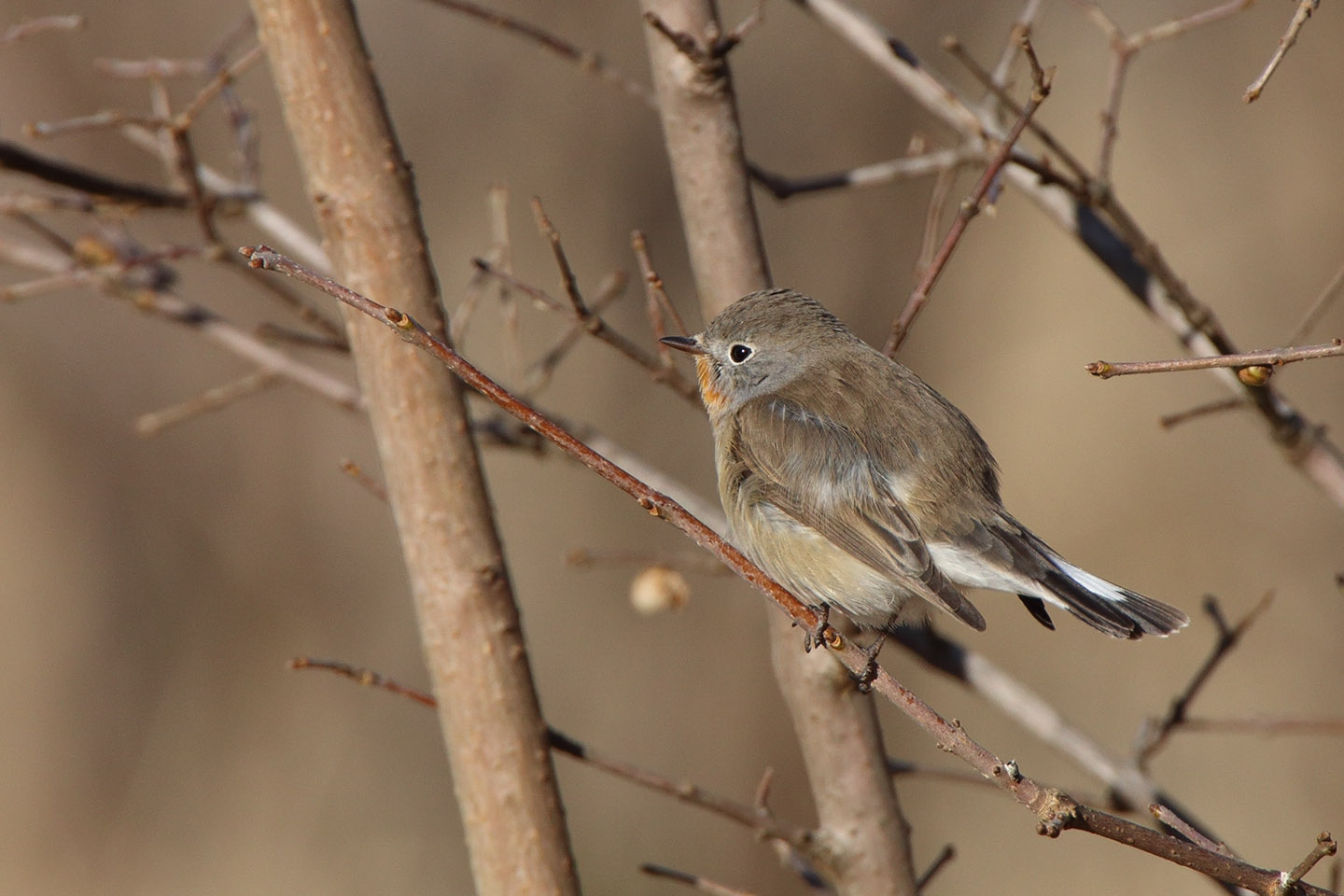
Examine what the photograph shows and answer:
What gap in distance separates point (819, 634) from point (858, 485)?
0.94 meters

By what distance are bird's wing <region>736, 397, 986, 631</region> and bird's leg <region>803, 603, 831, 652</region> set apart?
21 centimetres

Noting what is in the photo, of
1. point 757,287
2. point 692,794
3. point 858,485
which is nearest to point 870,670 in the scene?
point 692,794

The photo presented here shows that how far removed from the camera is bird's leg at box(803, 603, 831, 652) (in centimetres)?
223

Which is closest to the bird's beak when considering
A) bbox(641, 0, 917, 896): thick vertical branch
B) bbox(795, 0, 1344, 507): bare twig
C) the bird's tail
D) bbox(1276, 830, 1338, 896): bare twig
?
bbox(641, 0, 917, 896): thick vertical branch

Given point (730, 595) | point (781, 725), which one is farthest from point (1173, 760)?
point (730, 595)

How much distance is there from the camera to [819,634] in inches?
89.4

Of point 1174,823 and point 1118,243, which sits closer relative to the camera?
point 1174,823

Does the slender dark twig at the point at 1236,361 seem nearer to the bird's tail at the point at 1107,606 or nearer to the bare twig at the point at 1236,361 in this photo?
the bare twig at the point at 1236,361

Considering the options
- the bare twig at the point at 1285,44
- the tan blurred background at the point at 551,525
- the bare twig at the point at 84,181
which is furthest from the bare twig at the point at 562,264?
the tan blurred background at the point at 551,525

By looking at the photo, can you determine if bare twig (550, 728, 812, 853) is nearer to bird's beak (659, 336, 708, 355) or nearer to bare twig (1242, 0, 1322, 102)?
bird's beak (659, 336, 708, 355)

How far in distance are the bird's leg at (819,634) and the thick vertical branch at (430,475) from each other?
0.61 metres

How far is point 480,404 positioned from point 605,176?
3.46m

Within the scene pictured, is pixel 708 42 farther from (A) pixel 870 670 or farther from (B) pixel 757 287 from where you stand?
(A) pixel 870 670

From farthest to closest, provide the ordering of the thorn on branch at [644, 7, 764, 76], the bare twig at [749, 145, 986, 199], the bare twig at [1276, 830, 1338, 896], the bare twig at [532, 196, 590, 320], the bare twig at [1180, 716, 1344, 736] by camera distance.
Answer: the bare twig at [749, 145, 986, 199], the bare twig at [1180, 716, 1344, 736], the thorn on branch at [644, 7, 764, 76], the bare twig at [532, 196, 590, 320], the bare twig at [1276, 830, 1338, 896]
